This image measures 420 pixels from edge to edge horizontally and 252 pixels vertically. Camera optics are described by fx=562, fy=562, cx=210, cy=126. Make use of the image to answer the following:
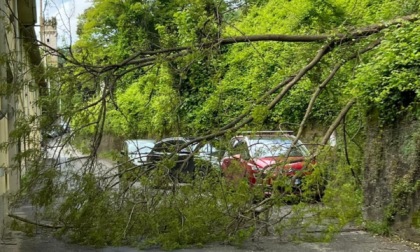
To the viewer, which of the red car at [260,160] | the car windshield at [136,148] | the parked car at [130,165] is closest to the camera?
the red car at [260,160]

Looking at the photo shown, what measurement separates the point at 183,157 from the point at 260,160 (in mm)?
1396

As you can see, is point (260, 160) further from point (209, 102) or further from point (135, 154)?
point (135, 154)

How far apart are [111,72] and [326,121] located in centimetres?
671

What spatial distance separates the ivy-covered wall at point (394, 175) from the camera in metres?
9.53

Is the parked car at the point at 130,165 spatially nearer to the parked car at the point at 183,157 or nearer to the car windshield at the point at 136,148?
the car windshield at the point at 136,148

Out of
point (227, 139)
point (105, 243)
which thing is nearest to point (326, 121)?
point (227, 139)

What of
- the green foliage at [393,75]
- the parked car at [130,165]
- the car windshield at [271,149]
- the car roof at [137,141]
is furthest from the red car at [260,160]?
the car roof at [137,141]

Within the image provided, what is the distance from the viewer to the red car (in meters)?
9.17

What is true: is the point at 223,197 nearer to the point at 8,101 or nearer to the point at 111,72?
the point at 111,72

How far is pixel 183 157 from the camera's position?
32.6 feet

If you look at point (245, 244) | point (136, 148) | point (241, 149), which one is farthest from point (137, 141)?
point (245, 244)

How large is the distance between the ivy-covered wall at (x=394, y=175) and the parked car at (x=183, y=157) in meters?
3.23

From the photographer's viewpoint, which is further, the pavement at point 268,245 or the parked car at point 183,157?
the parked car at point 183,157

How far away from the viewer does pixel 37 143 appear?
9.70m
